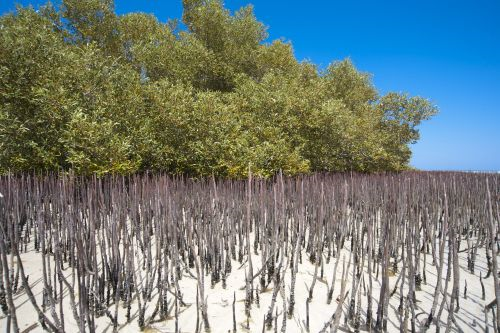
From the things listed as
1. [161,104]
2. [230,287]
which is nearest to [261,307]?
[230,287]

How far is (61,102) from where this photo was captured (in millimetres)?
7926

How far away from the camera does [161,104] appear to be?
1008 centimetres

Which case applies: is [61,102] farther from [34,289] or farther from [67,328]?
[67,328]

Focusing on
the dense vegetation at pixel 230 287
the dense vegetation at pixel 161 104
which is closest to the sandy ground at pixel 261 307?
the dense vegetation at pixel 230 287

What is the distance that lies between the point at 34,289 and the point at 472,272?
6088mm

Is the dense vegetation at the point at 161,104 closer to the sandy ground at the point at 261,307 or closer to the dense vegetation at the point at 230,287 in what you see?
the dense vegetation at the point at 230,287

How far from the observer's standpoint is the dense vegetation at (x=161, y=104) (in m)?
8.12

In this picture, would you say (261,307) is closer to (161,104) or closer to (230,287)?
(230,287)

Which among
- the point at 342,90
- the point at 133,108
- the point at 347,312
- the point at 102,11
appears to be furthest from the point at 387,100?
the point at 347,312

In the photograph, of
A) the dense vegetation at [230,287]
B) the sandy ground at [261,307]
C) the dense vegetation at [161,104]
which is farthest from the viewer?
the dense vegetation at [161,104]

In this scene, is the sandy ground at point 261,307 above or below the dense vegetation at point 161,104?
below

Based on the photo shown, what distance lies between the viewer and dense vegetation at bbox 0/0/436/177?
8125 mm

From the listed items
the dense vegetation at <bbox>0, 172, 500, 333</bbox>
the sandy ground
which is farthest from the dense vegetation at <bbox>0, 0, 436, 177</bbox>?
the sandy ground

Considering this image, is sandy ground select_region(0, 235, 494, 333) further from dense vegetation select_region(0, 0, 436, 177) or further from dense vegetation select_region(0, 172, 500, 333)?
dense vegetation select_region(0, 0, 436, 177)
